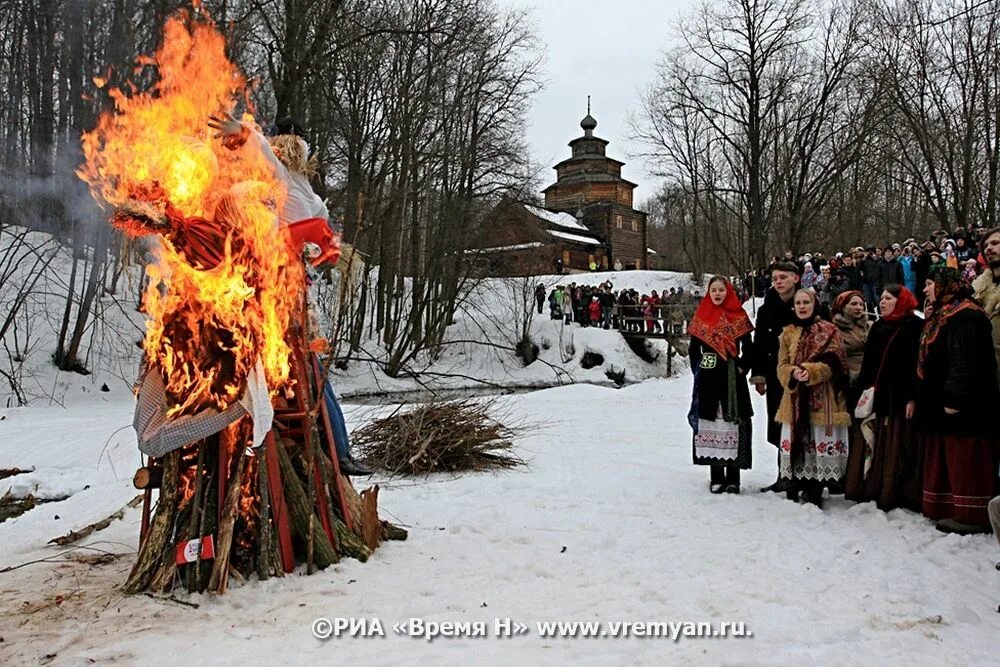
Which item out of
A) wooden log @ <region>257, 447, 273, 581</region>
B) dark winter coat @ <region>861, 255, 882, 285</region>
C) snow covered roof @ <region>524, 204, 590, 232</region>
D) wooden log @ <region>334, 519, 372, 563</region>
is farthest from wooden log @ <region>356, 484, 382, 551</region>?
snow covered roof @ <region>524, 204, 590, 232</region>

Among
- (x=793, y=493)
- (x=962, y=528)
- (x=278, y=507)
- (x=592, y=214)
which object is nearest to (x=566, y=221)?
(x=592, y=214)

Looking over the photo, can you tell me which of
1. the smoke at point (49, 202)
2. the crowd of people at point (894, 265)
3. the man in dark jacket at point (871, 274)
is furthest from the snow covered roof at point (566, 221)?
the smoke at point (49, 202)

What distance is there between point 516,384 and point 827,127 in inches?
673

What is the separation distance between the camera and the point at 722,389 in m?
6.02

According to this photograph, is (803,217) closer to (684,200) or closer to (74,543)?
(684,200)

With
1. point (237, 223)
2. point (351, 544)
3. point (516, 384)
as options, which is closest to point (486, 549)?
point (351, 544)

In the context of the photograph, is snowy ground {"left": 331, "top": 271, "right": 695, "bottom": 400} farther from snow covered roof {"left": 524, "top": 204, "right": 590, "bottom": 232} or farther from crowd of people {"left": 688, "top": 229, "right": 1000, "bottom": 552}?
snow covered roof {"left": 524, "top": 204, "right": 590, "bottom": 232}

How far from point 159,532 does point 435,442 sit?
3.58 meters

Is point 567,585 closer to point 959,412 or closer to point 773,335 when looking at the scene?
point 959,412

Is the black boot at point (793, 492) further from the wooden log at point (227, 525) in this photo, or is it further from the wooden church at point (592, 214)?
the wooden church at point (592, 214)

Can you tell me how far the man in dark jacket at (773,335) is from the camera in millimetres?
5980

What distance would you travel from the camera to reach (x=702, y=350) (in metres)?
6.18

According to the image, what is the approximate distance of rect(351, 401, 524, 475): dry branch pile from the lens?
688 cm

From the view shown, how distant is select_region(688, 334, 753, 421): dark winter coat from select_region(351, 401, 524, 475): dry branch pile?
213cm
